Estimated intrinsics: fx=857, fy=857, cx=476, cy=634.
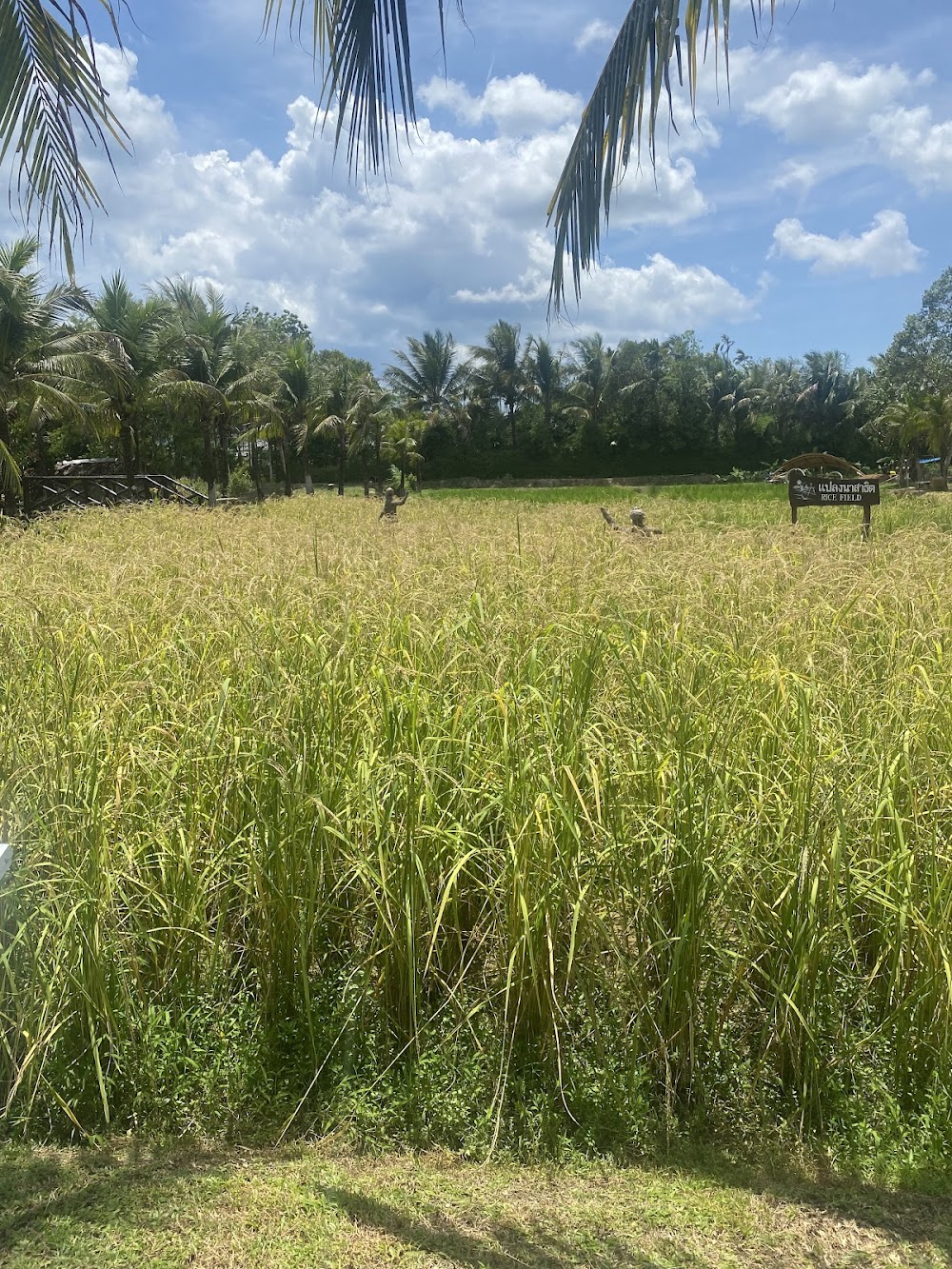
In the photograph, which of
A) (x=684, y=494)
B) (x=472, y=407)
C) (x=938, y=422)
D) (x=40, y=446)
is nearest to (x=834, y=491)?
(x=684, y=494)

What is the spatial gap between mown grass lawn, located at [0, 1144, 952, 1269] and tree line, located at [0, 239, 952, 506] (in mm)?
24841

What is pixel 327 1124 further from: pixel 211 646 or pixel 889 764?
pixel 211 646

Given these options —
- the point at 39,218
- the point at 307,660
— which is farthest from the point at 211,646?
the point at 39,218

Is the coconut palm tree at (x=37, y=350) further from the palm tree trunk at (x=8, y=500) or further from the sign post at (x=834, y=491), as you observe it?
the sign post at (x=834, y=491)

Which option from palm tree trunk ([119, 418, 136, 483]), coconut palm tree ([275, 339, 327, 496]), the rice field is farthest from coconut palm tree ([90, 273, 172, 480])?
the rice field

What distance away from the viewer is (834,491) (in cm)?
914

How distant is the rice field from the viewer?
86.7 inches

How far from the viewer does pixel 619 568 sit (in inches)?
220

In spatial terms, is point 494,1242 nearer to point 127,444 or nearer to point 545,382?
point 127,444

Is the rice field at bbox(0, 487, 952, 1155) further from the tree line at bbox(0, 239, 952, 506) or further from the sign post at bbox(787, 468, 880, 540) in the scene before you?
the tree line at bbox(0, 239, 952, 506)

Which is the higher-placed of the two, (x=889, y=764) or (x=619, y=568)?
(x=619, y=568)

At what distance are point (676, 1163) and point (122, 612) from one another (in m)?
→ 3.99

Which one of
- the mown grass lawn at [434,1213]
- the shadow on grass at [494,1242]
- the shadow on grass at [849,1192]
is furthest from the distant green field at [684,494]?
the shadow on grass at [494,1242]

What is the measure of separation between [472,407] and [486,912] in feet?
170
